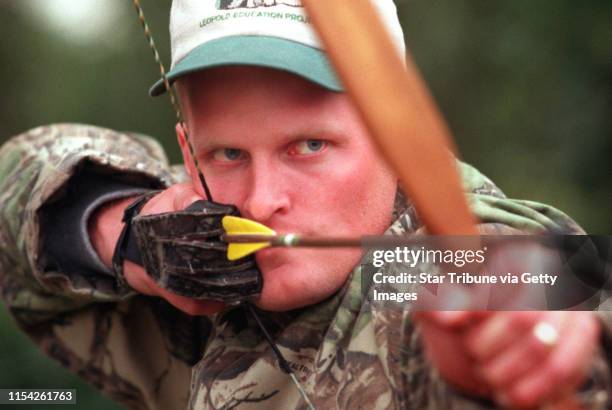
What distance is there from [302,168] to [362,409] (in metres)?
0.35

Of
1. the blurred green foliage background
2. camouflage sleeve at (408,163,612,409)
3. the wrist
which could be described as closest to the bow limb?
camouflage sleeve at (408,163,612,409)

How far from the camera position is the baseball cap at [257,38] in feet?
4.66

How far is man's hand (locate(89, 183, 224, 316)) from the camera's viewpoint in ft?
5.30

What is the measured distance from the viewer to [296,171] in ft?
4.69

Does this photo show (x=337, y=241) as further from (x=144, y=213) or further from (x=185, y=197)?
(x=144, y=213)

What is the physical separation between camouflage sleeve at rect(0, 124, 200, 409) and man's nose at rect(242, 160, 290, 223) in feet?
2.03

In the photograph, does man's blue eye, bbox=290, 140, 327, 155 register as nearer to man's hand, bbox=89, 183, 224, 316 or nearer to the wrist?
man's hand, bbox=89, 183, 224, 316

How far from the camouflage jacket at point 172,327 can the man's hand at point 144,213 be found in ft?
0.24

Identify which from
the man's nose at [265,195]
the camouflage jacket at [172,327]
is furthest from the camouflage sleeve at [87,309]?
the man's nose at [265,195]

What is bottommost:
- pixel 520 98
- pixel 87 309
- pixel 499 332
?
pixel 520 98

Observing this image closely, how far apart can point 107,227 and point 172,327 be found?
0.25 m

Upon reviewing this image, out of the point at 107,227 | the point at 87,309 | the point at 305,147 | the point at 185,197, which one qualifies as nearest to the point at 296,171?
the point at 305,147

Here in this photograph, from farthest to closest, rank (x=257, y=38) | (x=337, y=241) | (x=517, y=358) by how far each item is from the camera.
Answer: (x=257, y=38) < (x=337, y=241) < (x=517, y=358)

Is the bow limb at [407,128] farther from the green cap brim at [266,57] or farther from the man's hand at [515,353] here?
the green cap brim at [266,57]
